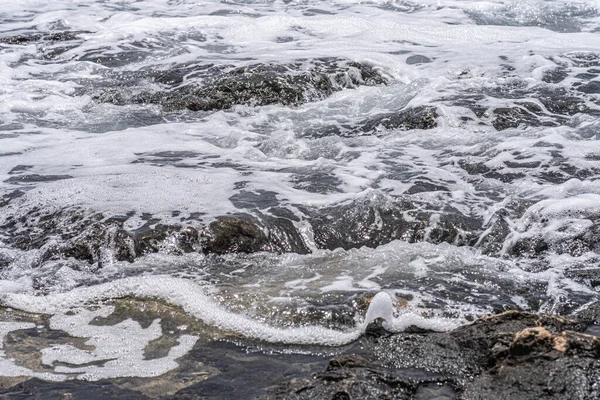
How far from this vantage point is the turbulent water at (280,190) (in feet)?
12.0

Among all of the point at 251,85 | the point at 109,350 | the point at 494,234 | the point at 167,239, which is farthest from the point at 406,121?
the point at 109,350

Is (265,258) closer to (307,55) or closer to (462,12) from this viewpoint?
(307,55)

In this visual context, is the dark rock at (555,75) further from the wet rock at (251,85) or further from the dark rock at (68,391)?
the dark rock at (68,391)

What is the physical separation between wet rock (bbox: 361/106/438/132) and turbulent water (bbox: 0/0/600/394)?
0.03 meters

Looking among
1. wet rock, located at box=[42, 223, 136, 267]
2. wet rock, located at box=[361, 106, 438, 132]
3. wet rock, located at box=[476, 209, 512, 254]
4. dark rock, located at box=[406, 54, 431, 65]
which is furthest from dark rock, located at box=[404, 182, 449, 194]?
dark rock, located at box=[406, 54, 431, 65]

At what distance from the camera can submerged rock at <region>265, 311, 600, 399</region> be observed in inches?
99.5

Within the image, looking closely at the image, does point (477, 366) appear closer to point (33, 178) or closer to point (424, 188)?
point (424, 188)

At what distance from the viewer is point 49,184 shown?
5512 mm

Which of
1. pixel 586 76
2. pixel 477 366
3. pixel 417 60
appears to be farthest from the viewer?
pixel 417 60

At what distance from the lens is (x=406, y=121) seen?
727 cm

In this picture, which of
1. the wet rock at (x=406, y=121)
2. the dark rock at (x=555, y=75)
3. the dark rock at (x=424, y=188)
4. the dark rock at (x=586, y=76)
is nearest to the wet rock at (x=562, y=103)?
the dark rock at (x=555, y=75)

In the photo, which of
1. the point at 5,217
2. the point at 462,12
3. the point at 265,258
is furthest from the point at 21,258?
the point at 462,12

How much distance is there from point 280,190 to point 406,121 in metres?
2.42

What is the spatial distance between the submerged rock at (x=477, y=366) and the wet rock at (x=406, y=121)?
13.9 ft
